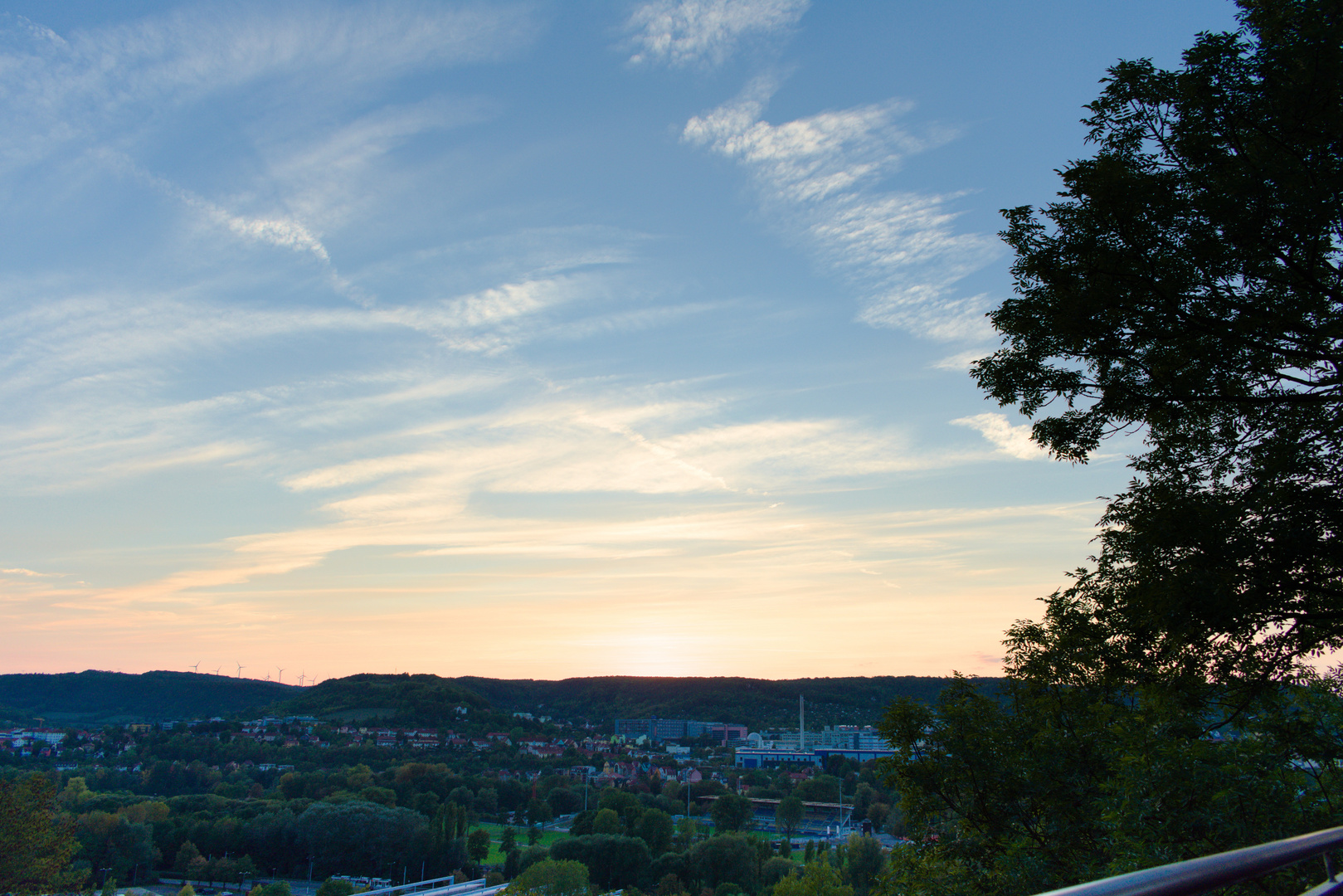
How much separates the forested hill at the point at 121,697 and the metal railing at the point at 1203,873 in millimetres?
175005

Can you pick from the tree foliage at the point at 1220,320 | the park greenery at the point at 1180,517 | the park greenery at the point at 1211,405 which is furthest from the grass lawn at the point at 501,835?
the tree foliage at the point at 1220,320

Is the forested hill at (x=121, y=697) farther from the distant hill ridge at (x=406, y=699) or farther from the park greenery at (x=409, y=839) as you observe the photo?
the park greenery at (x=409, y=839)

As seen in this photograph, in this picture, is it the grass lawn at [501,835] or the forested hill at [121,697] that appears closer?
the grass lawn at [501,835]

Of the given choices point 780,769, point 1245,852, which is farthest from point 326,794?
point 1245,852

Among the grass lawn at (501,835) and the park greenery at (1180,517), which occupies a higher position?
the park greenery at (1180,517)

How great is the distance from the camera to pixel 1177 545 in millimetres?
7262

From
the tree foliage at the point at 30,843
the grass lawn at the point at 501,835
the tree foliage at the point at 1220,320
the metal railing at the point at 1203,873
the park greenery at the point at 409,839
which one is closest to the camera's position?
the metal railing at the point at 1203,873

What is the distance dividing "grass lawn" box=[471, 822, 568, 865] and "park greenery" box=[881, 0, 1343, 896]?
55663mm

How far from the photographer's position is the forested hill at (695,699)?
146750mm

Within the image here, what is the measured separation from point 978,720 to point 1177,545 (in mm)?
6654

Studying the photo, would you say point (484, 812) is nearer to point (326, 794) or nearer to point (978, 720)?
point (326, 794)

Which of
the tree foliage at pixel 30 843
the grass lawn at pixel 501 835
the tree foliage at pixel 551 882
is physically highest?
the tree foliage at pixel 30 843

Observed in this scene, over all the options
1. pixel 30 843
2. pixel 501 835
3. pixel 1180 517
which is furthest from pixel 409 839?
pixel 1180 517

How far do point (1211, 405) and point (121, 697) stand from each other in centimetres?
19049
